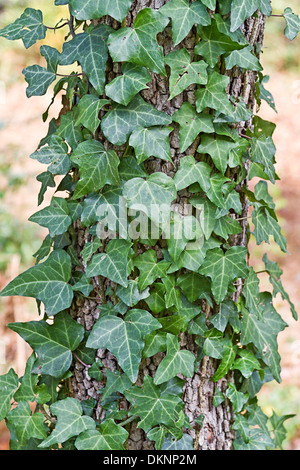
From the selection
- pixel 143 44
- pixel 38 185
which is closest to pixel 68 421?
pixel 143 44

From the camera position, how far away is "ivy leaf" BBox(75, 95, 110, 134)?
Result: 2.79 ft

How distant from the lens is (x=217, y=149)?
910 mm

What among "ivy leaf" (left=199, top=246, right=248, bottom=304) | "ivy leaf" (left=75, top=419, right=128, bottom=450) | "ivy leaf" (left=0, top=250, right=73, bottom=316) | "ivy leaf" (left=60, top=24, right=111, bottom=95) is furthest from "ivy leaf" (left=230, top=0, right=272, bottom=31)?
"ivy leaf" (left=75, top=419, right=128, bottom=450)

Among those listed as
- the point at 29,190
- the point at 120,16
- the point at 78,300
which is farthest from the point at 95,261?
the point at 29,190

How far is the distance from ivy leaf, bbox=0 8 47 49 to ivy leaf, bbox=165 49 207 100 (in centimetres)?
31

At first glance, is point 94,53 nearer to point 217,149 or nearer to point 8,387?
point 217,149

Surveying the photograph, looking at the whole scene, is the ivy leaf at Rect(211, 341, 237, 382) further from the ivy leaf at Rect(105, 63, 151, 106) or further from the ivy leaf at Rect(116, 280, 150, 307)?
the ivy leaf at Rect(105, 63, 151, 106)

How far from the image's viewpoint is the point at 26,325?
0.97 meters

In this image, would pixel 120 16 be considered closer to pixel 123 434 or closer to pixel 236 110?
pixel 236 110

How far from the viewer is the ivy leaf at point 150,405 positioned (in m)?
0.93

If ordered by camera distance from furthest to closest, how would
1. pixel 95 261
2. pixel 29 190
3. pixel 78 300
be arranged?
pixel 29 190 → pixel 78 300 → pixel 95 261

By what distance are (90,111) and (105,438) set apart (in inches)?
26.9

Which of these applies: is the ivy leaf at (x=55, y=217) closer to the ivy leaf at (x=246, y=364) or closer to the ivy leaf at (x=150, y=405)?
the ivy leaf at (x=150, y=405)
